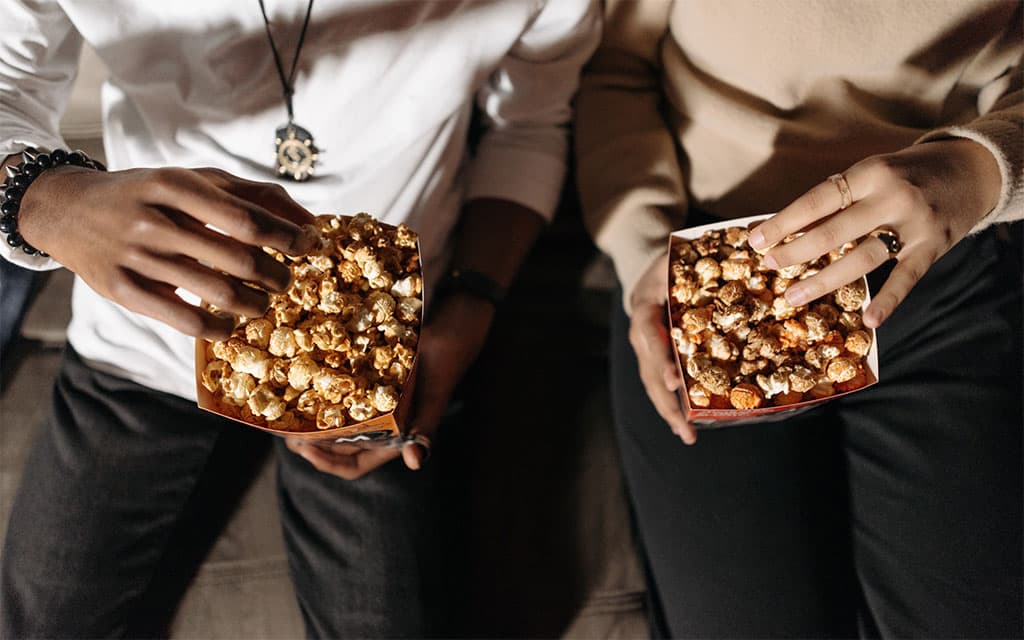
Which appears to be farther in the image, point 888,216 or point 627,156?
point 627,156

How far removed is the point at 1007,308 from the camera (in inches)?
32.1

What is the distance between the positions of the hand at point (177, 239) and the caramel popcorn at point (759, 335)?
357 mm

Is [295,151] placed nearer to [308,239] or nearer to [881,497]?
[308,239]

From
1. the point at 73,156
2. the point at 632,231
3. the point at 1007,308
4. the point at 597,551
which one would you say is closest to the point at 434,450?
the point at 597,551

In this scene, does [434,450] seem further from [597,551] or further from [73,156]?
[73,156]

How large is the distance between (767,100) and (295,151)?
559 millimetres

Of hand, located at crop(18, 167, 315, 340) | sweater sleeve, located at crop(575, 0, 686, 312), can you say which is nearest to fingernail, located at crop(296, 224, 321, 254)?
hand, located at crop(18, 167, 315, 340)

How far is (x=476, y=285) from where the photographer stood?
2.69 ft

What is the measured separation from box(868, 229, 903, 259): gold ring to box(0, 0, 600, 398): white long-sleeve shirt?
0.38 meters

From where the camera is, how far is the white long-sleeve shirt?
0.59m

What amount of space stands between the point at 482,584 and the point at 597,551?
0.17 meters

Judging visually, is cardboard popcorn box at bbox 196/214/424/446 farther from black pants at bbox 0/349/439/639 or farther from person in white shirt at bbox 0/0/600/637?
black pants at bbox 0/349/439/639

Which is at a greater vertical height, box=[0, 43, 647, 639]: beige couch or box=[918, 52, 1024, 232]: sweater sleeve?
box=[918, 52, 1024, 232]: sweater sleeve

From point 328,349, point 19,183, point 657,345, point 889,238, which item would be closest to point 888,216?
point 889,238
